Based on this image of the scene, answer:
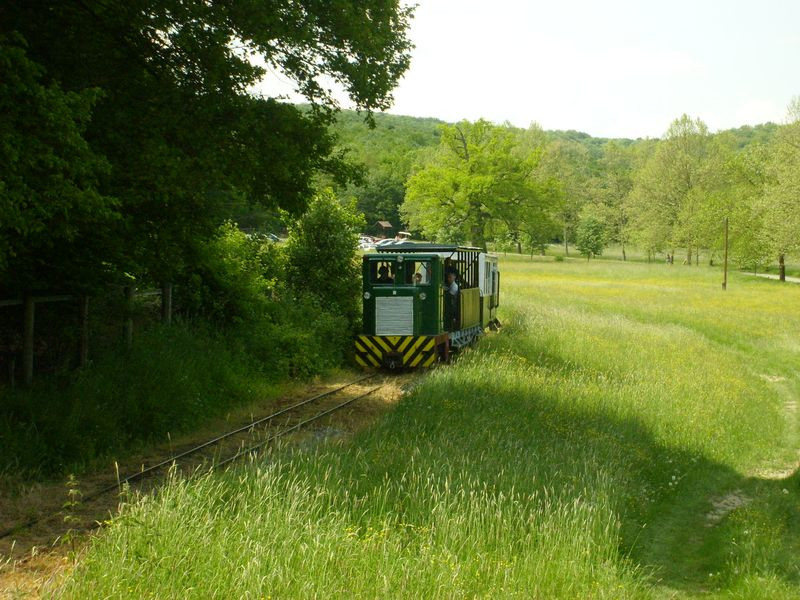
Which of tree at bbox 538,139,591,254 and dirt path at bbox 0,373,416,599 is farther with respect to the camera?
tree at bbox 538,139,591,254

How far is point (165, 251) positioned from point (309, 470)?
14.9 feet

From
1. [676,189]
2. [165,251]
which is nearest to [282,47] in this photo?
[165,251]

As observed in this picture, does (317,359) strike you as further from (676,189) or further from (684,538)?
(676,189)

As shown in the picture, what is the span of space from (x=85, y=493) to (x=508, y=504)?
4630 mm

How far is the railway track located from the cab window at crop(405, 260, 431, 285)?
286cm

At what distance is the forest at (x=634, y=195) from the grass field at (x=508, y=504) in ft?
92.4

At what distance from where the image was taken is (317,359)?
19391 millimetres

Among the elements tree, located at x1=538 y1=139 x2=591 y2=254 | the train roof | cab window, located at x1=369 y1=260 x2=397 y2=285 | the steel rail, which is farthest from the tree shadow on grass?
tree, located at x1=538 y1=139 x2=591 y2=254

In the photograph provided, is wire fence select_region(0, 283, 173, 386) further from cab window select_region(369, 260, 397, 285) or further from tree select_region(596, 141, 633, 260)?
tree select_region(596, 141, 633, 260)

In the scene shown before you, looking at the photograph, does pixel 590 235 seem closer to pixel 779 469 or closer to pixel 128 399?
pixel 779 469

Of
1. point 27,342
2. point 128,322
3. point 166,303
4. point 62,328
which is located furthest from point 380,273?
point 27,342

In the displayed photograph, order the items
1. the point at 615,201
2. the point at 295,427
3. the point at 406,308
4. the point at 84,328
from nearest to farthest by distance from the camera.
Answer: the point at 84,328 → the point at 295,427 → the point at 406,308 → the point at 615,201

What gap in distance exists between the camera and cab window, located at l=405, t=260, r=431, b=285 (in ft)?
67.8

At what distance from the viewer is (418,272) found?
68.0ft
